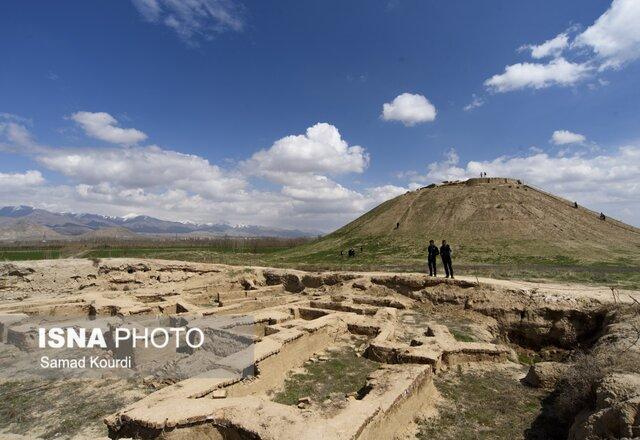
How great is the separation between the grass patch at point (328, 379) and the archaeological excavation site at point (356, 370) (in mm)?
47

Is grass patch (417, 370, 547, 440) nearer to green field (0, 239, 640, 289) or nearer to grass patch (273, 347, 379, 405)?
grass patch (273, 347, 379, 405)

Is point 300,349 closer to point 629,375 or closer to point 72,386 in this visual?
point 72,386

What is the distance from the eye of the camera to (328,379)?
8656 millimetres

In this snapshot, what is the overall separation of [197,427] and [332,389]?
3.39 m

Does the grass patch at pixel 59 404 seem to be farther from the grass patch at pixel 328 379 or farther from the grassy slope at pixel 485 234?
the grassy slope at pixel 485 234

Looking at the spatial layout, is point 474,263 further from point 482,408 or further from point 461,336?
point 482,408

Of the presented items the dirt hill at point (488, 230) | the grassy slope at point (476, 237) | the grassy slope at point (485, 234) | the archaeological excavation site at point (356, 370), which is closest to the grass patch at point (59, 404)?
the archaeological excavation site at point (356, 370)

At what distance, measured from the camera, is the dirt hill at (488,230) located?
3275 centimetres

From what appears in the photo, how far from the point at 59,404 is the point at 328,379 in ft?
17.9

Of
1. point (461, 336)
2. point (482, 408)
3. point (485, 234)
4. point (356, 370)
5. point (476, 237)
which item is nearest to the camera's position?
point (482, 408)

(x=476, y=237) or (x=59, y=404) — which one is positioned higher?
(x=476, y=237)

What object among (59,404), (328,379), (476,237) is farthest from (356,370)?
(476,237)

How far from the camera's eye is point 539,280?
18.2 meters

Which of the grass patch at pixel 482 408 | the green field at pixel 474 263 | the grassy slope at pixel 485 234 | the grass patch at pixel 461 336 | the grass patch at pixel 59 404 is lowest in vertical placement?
the grass patch at pixel 59 404
